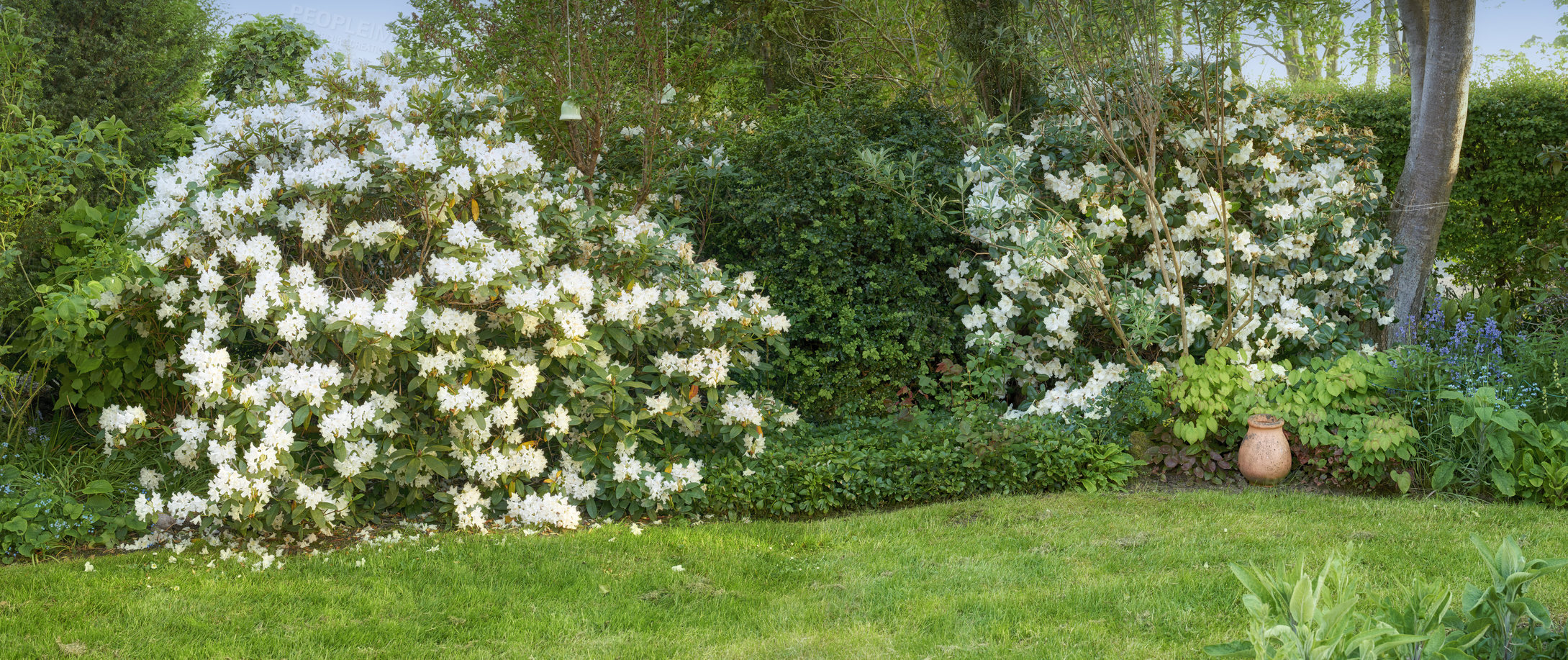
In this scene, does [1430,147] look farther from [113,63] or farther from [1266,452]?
[113,63]

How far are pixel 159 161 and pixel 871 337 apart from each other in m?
5.02

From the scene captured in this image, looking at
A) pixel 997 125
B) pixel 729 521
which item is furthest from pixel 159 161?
pixel 997 125

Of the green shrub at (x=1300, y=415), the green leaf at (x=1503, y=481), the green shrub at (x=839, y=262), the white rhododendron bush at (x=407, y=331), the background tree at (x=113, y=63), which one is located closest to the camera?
the white rhododendron bush at (x=407, y=331)

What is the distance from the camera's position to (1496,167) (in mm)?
7277

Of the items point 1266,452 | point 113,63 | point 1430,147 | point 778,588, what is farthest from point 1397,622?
point 113,63

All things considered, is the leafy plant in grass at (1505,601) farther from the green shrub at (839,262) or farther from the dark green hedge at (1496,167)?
the dark green hedge at (1496,167)

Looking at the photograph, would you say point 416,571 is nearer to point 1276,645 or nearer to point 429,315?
point 429,315

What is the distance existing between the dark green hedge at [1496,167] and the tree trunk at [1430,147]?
0.60 m

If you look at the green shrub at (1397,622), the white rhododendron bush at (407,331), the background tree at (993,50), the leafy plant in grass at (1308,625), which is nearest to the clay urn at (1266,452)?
the white rhododendron bush at (407,331)

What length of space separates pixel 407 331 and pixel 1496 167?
749cm

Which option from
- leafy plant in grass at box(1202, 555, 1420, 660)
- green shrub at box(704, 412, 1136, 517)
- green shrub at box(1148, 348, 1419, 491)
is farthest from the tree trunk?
leafy plant in grass at box(1202, 555, 1420, 660)

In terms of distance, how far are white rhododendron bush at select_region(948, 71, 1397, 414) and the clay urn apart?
0.67 m

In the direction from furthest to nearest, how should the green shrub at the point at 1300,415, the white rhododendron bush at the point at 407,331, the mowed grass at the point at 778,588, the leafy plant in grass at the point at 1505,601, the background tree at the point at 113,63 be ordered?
the background tree at the point at 113,63 → the green shrub at the point at 1300,415 → the white rhododendron bush at the point at 407,331 → the mowed grass at the point at 778,588 → the leafy plant in grass at the point at 1505,601

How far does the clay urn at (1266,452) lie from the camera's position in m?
5.28
